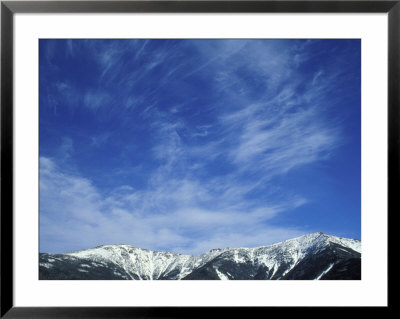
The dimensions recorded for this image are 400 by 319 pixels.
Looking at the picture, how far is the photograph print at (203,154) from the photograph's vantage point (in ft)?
3.59

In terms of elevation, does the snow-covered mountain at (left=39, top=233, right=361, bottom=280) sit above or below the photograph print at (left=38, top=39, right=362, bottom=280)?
below

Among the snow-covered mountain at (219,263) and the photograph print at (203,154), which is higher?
Result: the photograph print at (203,154)

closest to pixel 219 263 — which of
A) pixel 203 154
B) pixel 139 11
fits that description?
pixel 203 154

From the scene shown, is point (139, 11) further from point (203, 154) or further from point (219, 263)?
point (219, 263)

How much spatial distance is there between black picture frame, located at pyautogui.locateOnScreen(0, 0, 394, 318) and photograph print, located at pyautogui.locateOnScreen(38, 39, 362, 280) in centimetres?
10

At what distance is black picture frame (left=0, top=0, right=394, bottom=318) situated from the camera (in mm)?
1004

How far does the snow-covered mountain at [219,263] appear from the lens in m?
1.07

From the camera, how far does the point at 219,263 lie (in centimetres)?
109

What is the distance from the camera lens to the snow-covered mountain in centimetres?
107

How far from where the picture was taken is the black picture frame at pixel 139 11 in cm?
100

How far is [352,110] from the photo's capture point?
3.64 feet

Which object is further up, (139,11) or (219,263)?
(139,11)

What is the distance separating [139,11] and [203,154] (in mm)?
450

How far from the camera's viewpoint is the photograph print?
43.1 inches
